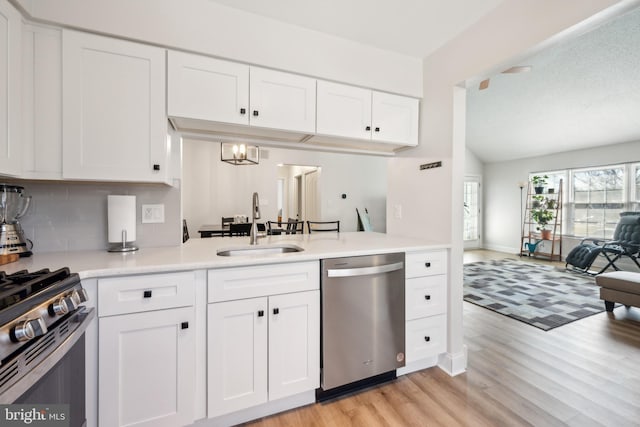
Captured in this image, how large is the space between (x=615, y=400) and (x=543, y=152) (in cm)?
609

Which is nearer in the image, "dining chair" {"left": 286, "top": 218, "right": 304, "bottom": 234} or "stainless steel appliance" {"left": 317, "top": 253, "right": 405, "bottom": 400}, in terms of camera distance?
"stainless steel appliance" {"left": 317, "top": 253, "right": 405, "bottom": 400}

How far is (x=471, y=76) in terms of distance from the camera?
6.06ft

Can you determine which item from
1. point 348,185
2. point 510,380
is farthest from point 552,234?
point 510,380

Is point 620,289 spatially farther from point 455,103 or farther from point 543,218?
point 543,218

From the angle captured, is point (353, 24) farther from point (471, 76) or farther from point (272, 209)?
point (272, 209)

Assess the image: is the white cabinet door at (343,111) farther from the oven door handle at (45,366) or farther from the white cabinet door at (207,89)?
the oven door handle at (45,366)

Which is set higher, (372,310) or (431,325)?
(372,310)

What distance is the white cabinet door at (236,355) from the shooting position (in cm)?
138

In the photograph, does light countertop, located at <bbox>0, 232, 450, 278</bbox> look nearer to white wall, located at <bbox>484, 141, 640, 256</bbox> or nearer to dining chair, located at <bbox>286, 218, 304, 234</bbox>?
dining chair, located at <bbox>286, 218, 304, 234</bbox>

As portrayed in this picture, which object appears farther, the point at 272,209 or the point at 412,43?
the point at 272,209

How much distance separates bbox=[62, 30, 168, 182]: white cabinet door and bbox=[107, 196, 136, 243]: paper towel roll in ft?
0.66

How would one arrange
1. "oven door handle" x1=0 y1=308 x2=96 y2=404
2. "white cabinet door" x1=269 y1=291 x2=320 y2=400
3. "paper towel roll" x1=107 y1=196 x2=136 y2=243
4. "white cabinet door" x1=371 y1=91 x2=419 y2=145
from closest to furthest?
"oven door handle" x1=0 y1=308 x2=96 y2=404 → "white cabinet door" x1=269 y1=291 x2=320 y2=400 → "paper towel roll" x1=107 y1=196 x2=136 y2=243 → "white cabinet door" x1=371 y1=91 x2=419 y2=145

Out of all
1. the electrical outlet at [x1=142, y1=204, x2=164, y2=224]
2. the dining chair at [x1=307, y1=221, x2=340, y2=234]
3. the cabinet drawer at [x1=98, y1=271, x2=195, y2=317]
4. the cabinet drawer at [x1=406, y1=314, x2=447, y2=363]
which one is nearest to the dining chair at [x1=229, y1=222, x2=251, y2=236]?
Result: the dining chair at [x1=307, y1=221, x2=340, y2=234]

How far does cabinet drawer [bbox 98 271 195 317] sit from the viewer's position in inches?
47.3
